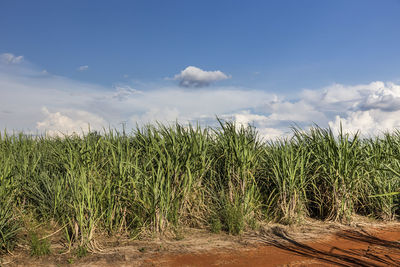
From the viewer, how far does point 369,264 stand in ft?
14.3

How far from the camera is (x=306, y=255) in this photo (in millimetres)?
4680

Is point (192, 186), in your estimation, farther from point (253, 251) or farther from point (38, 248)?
point (38, 248)

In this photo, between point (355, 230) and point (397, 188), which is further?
point (397, 188)

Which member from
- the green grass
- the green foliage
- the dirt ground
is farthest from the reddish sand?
the green foliage

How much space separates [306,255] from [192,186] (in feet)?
6.78

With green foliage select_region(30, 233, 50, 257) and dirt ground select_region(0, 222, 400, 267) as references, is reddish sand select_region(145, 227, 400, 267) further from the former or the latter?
green foliage select_region(30, 233, 50, 257)

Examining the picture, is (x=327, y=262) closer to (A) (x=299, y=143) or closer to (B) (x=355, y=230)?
(B) (x=355, y=230)

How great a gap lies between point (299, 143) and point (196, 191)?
2.64 meters

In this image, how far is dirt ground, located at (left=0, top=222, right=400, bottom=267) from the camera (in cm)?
443

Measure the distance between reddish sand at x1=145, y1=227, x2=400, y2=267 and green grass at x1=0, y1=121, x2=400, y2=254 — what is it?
2.26 feet

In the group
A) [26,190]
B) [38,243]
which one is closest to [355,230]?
[38,243]

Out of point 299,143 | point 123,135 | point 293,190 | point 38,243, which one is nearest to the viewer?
point 38,243

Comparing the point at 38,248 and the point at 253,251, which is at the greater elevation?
the point at 38,248

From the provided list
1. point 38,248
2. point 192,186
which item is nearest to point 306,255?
point 192,186
